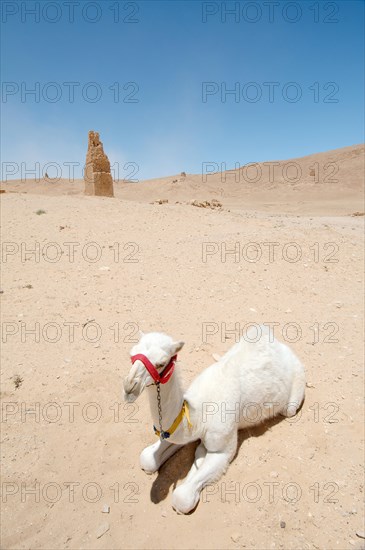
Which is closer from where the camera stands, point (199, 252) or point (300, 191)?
point (199, 252)

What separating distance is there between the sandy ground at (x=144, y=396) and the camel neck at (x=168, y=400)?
95 centimetres

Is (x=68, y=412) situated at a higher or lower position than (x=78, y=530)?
higher

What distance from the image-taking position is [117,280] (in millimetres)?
7160

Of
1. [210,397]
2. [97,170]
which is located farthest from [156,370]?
[97,170]

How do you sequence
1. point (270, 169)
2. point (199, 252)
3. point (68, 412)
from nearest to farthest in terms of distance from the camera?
point (68, 412), point (199, 252), point (270, 169)

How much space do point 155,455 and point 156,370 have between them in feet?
4.63

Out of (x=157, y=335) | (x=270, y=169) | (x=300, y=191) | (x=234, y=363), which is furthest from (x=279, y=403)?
(x=270, y=169)

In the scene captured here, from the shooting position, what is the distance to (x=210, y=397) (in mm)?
3047

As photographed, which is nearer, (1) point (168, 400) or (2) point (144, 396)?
(1) point (168, 400)

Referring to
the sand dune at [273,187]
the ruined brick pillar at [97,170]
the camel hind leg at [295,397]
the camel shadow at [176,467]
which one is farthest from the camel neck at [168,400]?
the sand dune at [273,187]

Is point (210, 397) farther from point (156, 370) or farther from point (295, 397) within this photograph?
point (295, 397)

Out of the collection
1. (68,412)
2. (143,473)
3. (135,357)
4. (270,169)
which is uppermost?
(270,169)

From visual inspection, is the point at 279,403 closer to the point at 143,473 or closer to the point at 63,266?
the point at 143,473

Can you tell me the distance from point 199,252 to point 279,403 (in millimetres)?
5665
